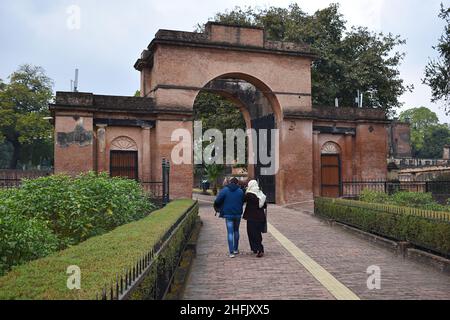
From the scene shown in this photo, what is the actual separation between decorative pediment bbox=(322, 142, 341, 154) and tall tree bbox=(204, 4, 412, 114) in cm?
636

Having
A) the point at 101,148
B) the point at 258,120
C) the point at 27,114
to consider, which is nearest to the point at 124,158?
the point at 101,148

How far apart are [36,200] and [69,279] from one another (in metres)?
6.70

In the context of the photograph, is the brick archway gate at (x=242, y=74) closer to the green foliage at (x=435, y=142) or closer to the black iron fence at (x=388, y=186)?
the black iron fence at (x=388, y=186)

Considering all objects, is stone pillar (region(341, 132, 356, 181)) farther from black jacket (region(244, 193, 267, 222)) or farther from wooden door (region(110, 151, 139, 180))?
black jacket (region(244, 193, 267, 222))

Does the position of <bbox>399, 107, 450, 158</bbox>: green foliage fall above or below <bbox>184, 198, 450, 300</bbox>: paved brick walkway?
above

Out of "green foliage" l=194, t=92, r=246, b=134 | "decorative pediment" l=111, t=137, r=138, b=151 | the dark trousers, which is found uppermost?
"green foliage" l=194, t=92, r=246, b=134

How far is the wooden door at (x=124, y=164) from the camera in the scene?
21.1 metres

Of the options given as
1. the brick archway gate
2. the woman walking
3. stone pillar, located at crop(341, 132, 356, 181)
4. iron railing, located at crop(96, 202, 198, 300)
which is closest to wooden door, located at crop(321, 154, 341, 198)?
stone pillar, located at crop(341, 132, 356, 181)

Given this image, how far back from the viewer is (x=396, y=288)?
24.3 ft

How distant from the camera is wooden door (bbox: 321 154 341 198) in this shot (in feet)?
81.9

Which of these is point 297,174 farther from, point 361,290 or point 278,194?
point 361,290

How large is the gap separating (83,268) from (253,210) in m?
5.97

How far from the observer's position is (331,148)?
25234 mm
